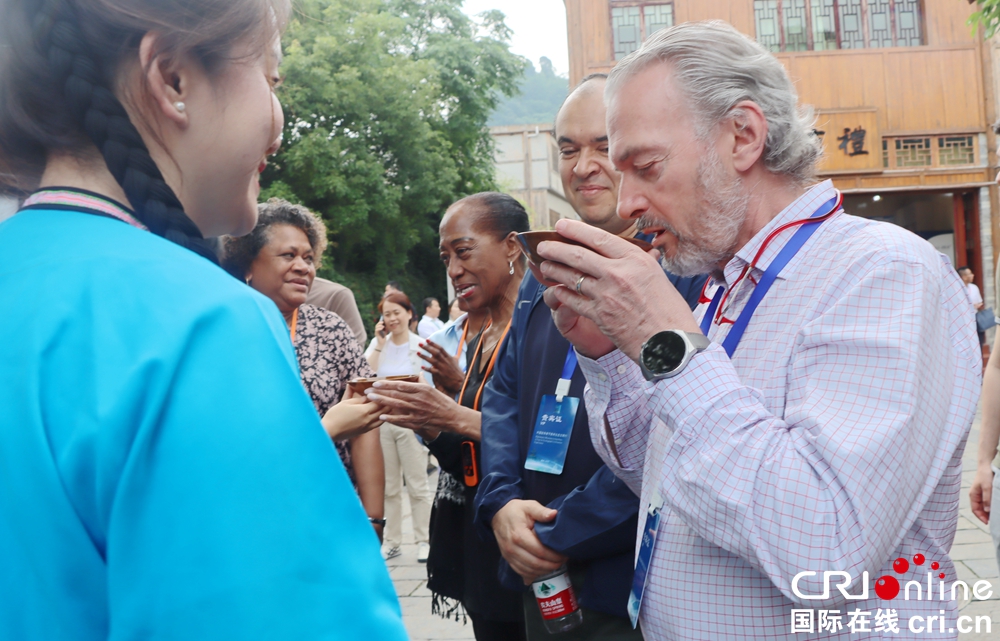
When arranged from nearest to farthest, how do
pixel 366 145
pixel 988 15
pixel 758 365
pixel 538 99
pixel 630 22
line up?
pixel 758 365, pixel 988 15, pixel 630 22, pixel 366 145, pixel 538 99

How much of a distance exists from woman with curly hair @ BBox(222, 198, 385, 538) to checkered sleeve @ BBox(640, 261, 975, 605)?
1.86 metres

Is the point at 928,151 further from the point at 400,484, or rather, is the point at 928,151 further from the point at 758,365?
the point at 758,365

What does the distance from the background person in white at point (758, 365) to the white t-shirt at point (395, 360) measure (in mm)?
5881

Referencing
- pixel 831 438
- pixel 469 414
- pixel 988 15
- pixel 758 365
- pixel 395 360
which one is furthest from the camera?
pixel 395 360

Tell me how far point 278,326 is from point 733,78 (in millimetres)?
1258

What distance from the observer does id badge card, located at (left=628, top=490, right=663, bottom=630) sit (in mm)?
1576

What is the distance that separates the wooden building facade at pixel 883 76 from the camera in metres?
17.7

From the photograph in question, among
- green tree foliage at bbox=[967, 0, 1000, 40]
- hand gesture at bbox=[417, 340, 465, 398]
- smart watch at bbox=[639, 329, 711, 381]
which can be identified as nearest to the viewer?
smart watch at bbox=[639, 329, 711, 381]

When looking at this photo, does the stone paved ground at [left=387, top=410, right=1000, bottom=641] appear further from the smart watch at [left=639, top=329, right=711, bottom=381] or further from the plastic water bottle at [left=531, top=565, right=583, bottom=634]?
the smart watch at [left=639, top=329, right=711, bottom=381]

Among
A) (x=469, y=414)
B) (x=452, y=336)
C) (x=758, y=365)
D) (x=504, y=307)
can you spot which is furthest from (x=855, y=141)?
(x=758, y=365)

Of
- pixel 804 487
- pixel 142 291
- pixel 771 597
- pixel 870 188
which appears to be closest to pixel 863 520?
pixel 804 487

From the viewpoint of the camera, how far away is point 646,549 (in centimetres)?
159

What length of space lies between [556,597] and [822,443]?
97 cm

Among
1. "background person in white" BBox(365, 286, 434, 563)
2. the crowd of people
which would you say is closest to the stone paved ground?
"background person in white" BBox(365, 286, 434, 563)
